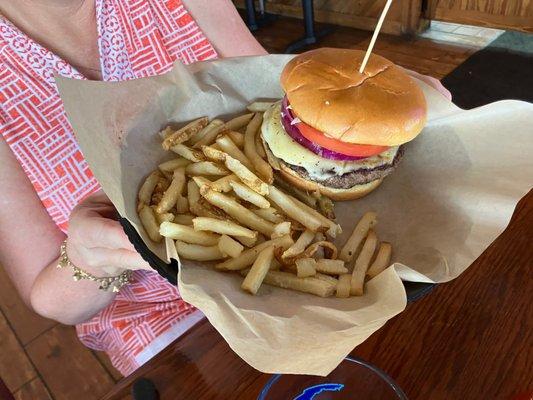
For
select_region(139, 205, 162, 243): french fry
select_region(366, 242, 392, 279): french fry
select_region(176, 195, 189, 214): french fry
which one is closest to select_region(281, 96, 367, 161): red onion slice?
select_region(366, 242, 392, 279): french fry

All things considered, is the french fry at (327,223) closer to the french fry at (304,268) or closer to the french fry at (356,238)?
the french fry at (356,238)

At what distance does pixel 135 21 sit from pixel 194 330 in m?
1.28

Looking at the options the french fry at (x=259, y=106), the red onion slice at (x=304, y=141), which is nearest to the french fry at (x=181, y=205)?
the red onion slice at (x=304, y=141)

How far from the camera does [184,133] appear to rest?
5.44ft

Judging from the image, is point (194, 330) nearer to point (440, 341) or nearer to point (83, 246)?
A: point (83, 246)

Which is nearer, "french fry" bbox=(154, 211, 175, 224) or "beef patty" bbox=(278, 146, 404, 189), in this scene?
"french fry" bbox=(154, 211, 175, 224)

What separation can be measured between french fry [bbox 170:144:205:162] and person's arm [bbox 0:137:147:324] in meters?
0.27

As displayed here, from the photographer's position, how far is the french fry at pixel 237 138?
1702 millimetres

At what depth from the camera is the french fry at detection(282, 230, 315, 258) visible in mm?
1334

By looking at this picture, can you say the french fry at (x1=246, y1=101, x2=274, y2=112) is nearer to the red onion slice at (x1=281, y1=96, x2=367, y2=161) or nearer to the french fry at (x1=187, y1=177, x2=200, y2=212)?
the red onion slice at (x1=281, y1=96, x2=367, y2=161)

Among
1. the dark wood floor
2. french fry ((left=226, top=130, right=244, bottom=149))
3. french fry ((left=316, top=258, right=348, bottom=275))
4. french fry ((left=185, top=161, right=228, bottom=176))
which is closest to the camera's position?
french fry ((left=316, top=258, right=348, bottom=275))

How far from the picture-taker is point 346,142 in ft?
5.18

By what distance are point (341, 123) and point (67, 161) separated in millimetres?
921

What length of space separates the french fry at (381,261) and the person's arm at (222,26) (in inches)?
47.0
